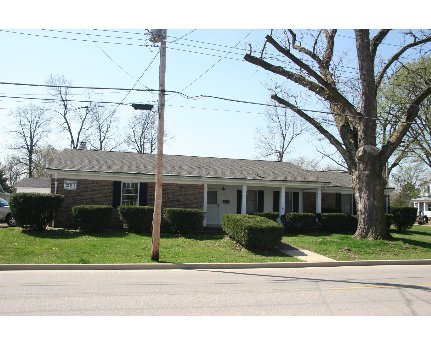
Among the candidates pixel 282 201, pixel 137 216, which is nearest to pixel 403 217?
pixel 282 201

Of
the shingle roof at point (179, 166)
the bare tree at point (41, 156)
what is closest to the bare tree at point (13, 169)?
the bare tree at point (41, 156)

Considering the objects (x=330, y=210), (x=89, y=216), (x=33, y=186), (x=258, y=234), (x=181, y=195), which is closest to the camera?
(x=258, y=234)

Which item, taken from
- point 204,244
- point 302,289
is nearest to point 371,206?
point 204,244

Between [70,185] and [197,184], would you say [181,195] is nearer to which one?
[197,184]

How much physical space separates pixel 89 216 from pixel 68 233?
1.12 metres

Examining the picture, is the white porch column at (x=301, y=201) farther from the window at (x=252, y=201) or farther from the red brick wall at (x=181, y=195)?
the red brick wall at (x=181, y=195)

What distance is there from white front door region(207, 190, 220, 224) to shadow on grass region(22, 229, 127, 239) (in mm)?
5804

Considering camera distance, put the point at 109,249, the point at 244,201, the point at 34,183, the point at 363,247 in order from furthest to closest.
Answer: the point at 34,183
the point at 244,201
the point at 363,247
the point at 109,249

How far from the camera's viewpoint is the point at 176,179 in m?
21.5

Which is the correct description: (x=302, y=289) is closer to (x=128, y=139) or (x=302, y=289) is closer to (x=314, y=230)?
(x=314, y=230)

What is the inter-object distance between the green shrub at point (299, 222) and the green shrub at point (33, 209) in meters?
11.1

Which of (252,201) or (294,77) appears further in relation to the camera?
(252,201)

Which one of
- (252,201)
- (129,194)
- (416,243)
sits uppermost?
(129,194)

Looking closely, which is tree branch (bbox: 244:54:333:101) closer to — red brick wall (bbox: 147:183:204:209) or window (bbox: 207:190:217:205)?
red brick wall (bbox: 147:183:204:209)
